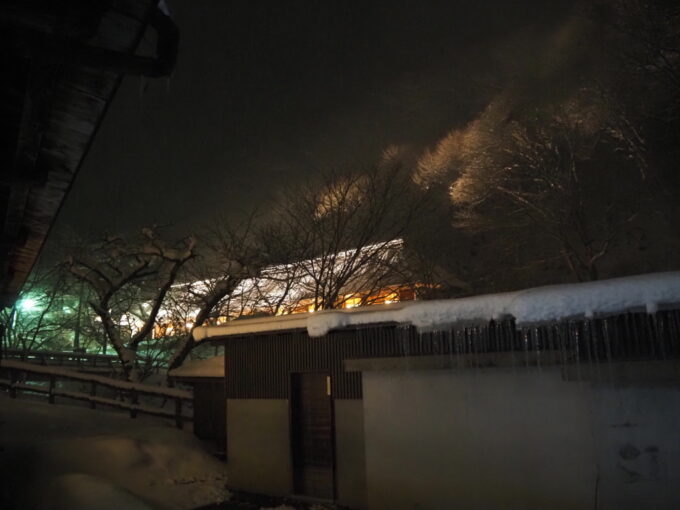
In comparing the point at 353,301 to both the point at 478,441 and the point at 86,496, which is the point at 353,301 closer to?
the point at 478,441

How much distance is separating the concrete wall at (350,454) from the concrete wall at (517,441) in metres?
0.25

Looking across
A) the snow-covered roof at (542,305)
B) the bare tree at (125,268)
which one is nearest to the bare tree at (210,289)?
the bare tree at (125,268)

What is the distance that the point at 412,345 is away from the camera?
7984mm

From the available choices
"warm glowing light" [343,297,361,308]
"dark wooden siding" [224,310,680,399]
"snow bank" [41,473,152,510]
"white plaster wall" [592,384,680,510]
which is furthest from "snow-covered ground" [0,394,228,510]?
"warm glowing light" [343,297,361,308]

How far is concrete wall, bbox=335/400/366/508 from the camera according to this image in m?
8.34

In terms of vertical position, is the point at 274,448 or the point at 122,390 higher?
the point at 122,390

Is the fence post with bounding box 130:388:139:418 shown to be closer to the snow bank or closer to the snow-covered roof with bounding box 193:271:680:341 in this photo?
the snow bank

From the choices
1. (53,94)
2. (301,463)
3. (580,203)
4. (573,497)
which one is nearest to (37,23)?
(53,94)

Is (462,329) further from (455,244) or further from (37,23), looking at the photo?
(455,244)

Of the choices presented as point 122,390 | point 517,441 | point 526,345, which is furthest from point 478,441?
point 122,390

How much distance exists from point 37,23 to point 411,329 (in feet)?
21.4

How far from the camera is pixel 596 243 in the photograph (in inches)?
950

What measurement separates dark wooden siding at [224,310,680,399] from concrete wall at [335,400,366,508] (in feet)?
0.90

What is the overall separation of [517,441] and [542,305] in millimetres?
2174
